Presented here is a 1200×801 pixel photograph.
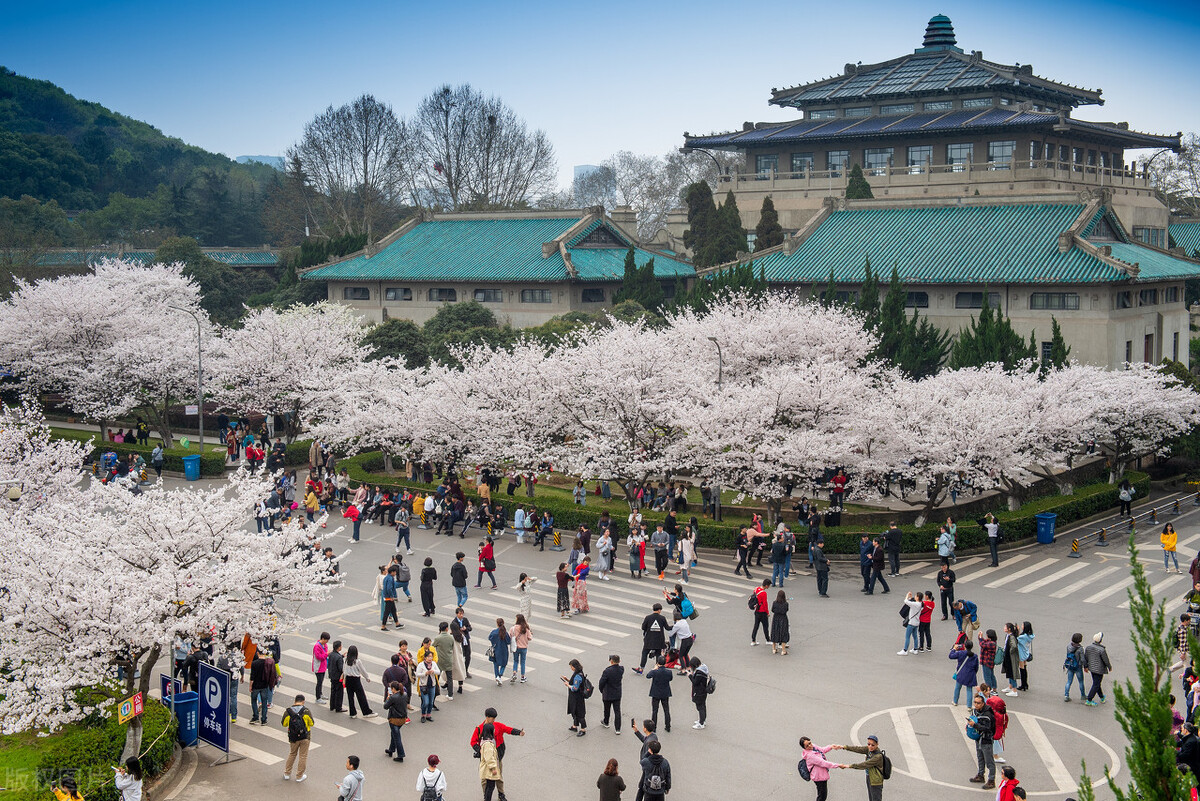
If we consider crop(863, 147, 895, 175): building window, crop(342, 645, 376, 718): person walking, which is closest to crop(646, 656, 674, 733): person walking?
crop(342, 645, 376, 718): person walking

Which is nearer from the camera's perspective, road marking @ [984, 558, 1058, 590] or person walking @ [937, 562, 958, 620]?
person walking @ [937, 562, 958, 620]

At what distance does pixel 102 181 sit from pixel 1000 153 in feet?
303

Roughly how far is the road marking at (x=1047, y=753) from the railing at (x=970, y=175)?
5126cm

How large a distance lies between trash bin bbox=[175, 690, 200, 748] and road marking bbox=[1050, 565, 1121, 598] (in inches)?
Answer: 850

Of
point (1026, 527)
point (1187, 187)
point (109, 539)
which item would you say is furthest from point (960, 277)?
point (1187, 187)

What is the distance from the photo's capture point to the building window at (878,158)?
72.5 meters

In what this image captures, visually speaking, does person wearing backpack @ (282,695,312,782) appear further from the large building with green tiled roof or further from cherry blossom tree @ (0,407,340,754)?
the large building with green tiled roof

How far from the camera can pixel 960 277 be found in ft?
172

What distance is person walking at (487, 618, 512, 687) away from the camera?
74.1 feet

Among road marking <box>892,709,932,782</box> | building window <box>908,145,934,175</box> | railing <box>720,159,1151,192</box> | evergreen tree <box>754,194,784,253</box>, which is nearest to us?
road marking <box>892,709,932,782</box>

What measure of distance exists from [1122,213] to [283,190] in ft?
240

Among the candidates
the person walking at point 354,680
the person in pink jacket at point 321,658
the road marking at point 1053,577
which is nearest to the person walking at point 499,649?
the person walking at point 354,680

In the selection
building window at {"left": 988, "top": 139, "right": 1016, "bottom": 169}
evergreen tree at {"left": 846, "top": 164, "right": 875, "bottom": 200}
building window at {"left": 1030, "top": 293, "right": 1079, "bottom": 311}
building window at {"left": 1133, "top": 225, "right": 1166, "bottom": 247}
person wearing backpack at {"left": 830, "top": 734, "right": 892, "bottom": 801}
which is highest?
building window at {"left": 988, "top": 139, "right": 1016, "bottom": 169}

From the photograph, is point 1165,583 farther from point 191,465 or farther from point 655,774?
point 191,465
